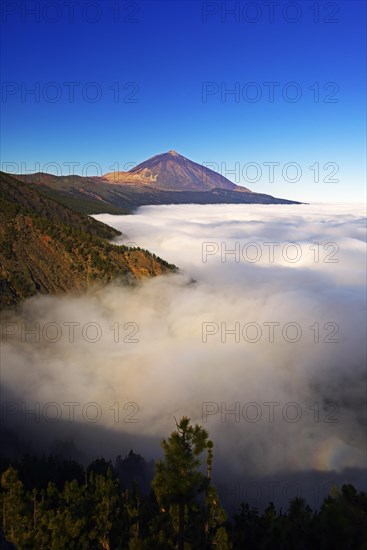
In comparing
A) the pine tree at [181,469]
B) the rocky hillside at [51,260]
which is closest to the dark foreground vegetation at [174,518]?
the pine tree at [181,469]

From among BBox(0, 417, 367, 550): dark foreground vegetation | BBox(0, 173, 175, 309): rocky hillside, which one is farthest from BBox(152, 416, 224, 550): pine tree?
BBox(0, 173, 175, 309): rocky hillside

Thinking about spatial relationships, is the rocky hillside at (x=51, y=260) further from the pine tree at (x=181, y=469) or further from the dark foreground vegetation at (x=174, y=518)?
the pine tree at (x=181, y=469)

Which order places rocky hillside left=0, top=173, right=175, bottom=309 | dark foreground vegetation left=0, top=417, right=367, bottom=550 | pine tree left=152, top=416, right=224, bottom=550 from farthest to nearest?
rocky hillside left=0, top=173, right=175, bottom=309 → dark foreground vegetation left=0, top=417, right=367, bottom=550 → pine tree left=152, top=416, right=224, bottom=550

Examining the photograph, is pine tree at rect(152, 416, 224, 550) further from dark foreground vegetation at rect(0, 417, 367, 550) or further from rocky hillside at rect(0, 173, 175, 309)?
rocky hillside at rect(0, 173, 175, 309)

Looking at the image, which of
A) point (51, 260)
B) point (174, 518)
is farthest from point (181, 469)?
point (51, 260)

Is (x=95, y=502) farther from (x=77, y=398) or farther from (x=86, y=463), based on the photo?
(x=77, y=398)

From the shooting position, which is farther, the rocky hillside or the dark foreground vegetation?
the rocky hillside

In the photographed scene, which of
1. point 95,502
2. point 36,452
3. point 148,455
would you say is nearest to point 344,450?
point 148,455
